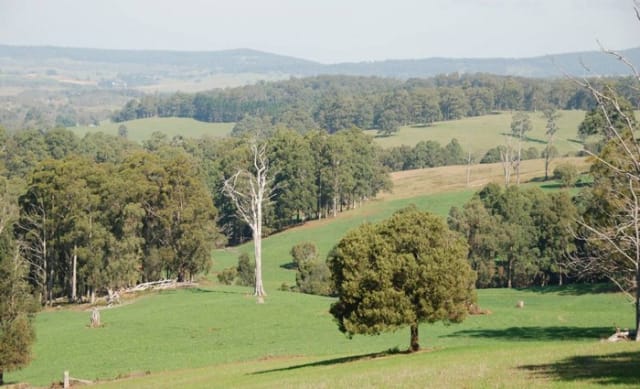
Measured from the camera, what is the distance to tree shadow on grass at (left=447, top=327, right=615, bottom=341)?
1769 inches

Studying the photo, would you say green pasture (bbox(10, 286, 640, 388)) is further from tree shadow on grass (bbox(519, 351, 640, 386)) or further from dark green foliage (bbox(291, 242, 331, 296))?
dark green foliage (bbox(291, 242, 331, 296))

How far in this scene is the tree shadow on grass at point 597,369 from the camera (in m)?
23.4

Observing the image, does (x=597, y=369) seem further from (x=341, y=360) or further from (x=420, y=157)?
(x=420, y=157)

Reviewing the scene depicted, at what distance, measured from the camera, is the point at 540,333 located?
155 feet

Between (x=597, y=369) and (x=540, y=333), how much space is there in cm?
2226

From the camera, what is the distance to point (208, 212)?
3211 inches

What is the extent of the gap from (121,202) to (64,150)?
69.0 meters

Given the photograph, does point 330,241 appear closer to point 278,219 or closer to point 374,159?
point 278,219

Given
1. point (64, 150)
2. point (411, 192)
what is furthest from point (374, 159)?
point (64, 150)

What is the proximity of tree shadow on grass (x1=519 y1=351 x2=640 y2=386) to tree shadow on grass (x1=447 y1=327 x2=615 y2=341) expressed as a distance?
1646 centimetres

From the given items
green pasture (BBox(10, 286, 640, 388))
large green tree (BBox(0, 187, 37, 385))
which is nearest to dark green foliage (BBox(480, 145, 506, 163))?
green pasture (BBox(10, 286, 640, 388))

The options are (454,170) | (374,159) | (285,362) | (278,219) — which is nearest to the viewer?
A: (285,362)

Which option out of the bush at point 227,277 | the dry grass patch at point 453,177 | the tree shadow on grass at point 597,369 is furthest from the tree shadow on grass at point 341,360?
the dry grass patch at point 453,177

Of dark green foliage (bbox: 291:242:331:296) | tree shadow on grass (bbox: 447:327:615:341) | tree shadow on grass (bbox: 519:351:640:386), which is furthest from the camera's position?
dark green foliage (bbox: 291:242:331:296)
